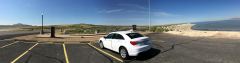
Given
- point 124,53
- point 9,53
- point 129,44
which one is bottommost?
point 9,53

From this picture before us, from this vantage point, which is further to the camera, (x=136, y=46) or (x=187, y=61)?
(x=136, y=46)

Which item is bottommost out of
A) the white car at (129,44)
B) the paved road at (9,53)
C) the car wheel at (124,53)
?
the paved road at (9,53)

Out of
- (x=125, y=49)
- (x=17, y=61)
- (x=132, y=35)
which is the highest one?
(x=132, y=35)

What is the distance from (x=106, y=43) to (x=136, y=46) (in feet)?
10.6

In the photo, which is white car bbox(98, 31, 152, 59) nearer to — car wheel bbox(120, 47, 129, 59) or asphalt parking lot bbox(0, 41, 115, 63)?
car wheel bbox(120, 47, 129, 59)

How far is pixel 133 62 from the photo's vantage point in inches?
343

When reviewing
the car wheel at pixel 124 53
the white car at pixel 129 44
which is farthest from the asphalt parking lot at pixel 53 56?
the white car at pixel 129 44

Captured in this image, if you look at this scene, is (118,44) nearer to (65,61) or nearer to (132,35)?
(132,35)

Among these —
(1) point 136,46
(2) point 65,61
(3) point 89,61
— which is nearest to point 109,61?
(3) point 89,61

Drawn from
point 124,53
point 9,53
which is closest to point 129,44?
point 124,53

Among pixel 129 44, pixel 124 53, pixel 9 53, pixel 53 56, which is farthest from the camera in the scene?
pixel 9 53

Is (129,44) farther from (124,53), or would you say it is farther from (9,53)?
(9,53)

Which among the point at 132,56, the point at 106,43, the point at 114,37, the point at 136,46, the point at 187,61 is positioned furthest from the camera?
the point at 106,43

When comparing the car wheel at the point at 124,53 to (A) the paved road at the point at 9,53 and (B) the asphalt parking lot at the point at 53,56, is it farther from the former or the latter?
(A) the paved road at the point at 9,53
